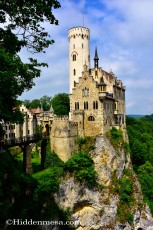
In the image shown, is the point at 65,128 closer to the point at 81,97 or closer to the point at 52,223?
the point at 81,97

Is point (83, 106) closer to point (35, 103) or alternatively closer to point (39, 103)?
point (35, 103)

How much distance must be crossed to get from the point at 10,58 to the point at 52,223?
92.7 ft

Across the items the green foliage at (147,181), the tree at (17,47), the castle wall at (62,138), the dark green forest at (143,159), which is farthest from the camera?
the dark green forest at (143,159)

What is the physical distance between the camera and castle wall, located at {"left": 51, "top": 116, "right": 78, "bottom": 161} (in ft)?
149

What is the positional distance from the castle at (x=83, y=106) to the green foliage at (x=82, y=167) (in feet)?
4.82

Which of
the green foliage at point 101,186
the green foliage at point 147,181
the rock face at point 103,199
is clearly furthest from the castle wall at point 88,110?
the green foliage at point 147,181

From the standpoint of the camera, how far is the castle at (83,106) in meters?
45.9

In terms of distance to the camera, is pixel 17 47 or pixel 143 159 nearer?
pixel 17 47

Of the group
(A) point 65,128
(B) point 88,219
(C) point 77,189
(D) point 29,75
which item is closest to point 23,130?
(A) point 65,128

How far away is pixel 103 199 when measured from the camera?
46344 mm

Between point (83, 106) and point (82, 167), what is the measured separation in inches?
424

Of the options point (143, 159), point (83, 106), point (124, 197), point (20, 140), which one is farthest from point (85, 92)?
point (143, 159)

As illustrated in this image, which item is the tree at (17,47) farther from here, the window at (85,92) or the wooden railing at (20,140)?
the window at (85,92)

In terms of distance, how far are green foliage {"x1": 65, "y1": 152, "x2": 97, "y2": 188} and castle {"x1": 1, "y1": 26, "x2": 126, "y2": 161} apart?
57.9 inches
